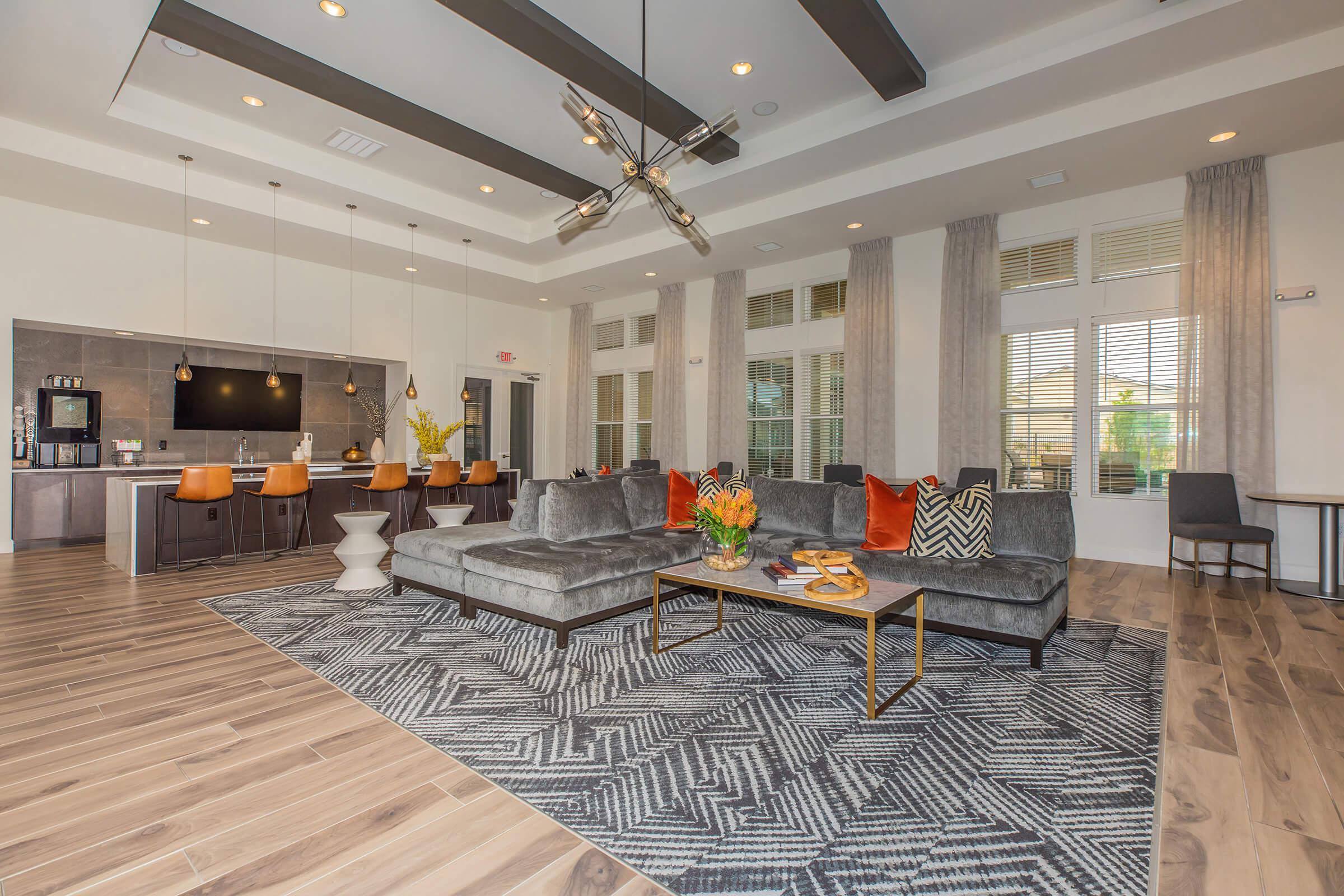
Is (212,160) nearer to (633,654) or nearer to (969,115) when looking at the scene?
(633,654)

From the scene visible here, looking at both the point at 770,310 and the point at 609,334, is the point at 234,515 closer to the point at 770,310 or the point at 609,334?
the point at 609,334

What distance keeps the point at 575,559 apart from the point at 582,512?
29.8 inches

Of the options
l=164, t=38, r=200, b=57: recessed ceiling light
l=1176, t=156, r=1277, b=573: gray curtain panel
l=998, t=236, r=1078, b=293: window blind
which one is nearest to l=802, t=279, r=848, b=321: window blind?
l=998, t=236, r=1078, b=293: window blind

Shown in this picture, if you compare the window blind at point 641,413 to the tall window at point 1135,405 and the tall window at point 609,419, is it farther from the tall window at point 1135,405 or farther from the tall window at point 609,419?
the tall window at point 1135,405

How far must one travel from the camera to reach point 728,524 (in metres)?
3.51

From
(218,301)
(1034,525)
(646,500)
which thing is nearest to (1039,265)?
(1034,525)

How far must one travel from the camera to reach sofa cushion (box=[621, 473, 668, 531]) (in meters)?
5.05

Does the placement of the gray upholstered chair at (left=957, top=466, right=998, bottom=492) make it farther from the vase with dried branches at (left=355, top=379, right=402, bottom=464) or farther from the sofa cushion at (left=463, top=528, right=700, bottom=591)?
the vase with dried branches at (left=355, top=379, right=402, bottom=464)

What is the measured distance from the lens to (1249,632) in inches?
151

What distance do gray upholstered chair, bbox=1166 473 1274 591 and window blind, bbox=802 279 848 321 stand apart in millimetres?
3757

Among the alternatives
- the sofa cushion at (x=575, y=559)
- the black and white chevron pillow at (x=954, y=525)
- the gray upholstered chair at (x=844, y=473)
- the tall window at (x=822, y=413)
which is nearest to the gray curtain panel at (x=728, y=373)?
the tall window at (x=822, y=413)

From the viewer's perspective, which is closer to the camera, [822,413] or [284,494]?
[284,494]

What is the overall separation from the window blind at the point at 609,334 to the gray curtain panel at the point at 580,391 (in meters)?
0.10

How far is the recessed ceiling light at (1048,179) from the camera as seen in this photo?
545cm
